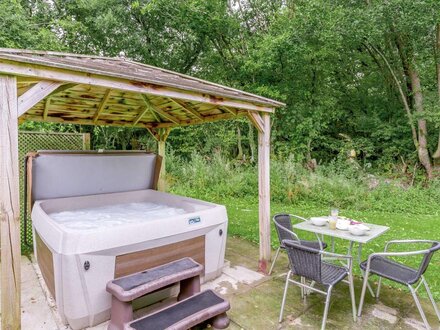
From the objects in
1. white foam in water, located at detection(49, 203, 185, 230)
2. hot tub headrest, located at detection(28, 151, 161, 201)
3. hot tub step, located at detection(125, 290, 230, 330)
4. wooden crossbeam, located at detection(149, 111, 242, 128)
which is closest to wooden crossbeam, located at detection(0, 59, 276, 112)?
wooden crossbeam, located at detection(149, 111, 242, 128)

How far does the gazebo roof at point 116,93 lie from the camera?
227 cm

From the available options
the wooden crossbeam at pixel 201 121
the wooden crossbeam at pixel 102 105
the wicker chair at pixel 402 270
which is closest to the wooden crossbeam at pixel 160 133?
the wooden crossbeam at pixel 201 121

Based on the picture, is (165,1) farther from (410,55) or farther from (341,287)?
(341,287)

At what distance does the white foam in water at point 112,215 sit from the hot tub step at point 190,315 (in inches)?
51.7

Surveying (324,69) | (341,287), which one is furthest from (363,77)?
(341,287)

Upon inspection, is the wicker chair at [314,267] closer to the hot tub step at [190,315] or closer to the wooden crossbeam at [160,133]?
the hot tub step at [190,315]

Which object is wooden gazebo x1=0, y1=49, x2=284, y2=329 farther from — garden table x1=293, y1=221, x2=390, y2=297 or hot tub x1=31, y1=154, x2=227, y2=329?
garden table x1=293, y1=221, x2=390, y2=297

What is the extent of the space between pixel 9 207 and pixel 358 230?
3.13m

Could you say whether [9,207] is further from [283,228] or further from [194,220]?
[283,228]

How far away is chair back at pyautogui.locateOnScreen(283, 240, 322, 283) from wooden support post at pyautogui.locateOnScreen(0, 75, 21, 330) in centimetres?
223

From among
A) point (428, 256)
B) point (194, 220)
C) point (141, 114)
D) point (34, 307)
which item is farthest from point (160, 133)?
point (428, 256)

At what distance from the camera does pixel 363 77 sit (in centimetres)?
1175

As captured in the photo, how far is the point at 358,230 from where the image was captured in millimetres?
2965

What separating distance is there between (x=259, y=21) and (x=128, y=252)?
1146 cm
